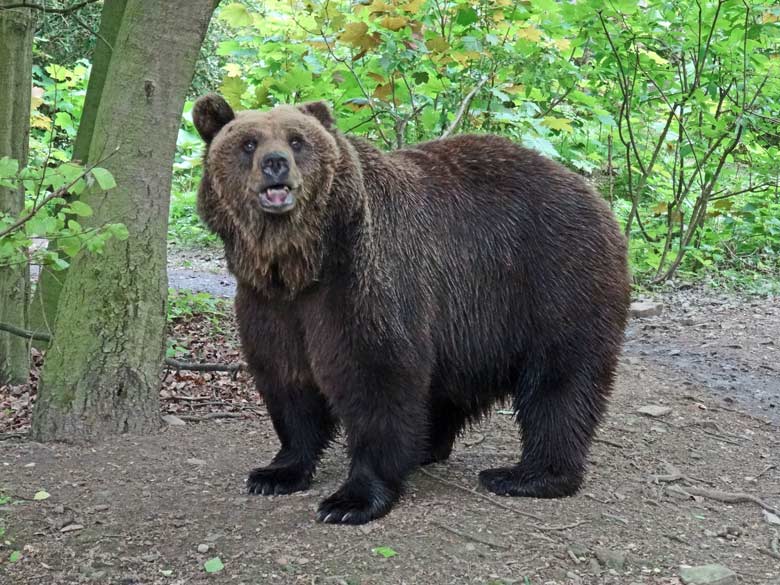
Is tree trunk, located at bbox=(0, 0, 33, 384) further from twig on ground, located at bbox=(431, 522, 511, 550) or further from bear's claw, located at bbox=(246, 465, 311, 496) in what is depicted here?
twig on ground, located at bbox=(431, 522, 511, 550)

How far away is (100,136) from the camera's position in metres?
4.95

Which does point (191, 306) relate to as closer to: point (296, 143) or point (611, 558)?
point (296, 143)

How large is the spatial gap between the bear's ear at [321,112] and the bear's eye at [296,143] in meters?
0.29

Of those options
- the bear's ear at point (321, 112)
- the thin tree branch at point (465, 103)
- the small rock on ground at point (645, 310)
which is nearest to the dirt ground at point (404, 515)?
the bear's ear at point (321, 112)

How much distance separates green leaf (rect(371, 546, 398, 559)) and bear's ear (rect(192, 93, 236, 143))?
6.65ft

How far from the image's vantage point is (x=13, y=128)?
6.26 metres

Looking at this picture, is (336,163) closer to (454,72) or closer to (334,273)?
(334,273)

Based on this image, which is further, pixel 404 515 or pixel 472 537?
pixel 404 515

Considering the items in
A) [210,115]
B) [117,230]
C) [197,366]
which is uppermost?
[210,115]

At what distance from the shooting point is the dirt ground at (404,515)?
370cm

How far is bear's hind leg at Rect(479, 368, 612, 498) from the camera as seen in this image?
4.65 m

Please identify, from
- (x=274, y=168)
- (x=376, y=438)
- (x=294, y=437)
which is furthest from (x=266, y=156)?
(x=294, y=437)

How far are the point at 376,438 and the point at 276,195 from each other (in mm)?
1248

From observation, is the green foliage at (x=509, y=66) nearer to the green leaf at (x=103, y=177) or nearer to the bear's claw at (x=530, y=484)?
the bear's claw at (x=530, y=484)
